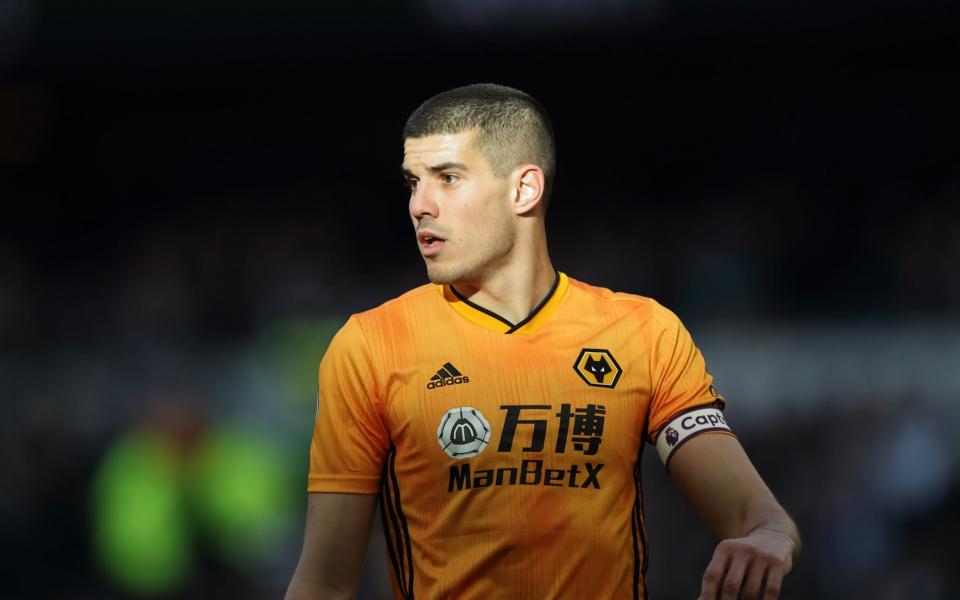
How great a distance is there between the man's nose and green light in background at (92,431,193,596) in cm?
674

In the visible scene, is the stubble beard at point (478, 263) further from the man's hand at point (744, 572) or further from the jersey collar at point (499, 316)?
the man's hand at point (744, 572)

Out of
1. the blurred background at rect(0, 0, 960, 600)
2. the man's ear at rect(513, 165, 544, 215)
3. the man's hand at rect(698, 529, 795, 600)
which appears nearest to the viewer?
the man's hand at rect(698, 529, 795, 600)

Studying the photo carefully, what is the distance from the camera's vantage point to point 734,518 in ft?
11.4

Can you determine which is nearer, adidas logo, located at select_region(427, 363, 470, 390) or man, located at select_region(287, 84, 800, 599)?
man, located at select_region(287, 84, 800, 599)

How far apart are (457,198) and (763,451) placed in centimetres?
669

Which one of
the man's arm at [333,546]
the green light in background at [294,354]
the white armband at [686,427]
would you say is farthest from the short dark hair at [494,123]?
the green light in background at [294,354]

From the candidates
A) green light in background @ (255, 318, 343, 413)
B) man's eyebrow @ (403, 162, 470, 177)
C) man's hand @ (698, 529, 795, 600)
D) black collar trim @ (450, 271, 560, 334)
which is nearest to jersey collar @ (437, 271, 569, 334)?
black collar trim @ (450, 271, 560, 334)

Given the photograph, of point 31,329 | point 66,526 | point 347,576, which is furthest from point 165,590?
point 347,576

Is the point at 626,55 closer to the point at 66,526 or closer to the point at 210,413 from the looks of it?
the point at 210,413

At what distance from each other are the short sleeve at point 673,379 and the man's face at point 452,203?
533 millimetres

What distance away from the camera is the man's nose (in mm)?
3617

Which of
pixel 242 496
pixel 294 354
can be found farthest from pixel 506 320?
pixel 242 496

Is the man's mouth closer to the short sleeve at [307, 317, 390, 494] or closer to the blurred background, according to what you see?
the short sleeve at [307, 317, 390, 494]

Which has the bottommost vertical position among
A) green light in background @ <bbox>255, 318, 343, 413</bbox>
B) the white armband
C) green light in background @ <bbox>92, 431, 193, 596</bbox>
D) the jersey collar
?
green light in background @ <bbox>92, 431, 193, 596</bbox>
